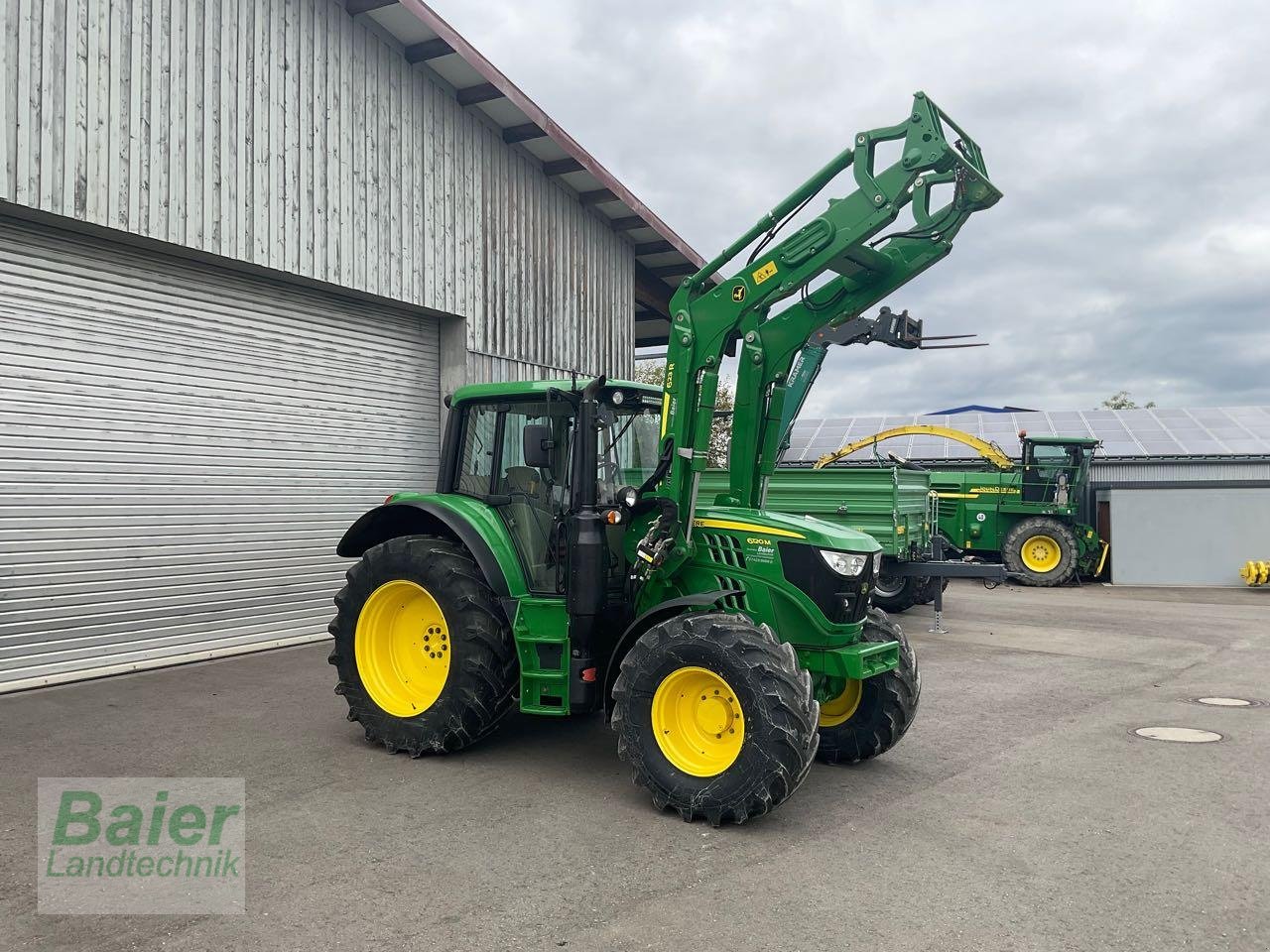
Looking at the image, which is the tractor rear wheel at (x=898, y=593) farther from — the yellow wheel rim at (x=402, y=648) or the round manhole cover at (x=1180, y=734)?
the yellow wheel rim at (x=402, y=648)

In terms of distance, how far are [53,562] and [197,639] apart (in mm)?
1639

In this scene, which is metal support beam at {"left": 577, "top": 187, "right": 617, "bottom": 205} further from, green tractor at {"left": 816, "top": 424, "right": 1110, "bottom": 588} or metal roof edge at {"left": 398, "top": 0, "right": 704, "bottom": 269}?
green tractor at {"left": 816, "top": 424, "right": 1110, "bottom": 588}

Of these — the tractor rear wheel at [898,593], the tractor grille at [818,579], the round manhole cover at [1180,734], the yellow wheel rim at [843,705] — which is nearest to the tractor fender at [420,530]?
the tractor grille at [818,579]

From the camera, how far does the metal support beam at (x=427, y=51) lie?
36.3 ft

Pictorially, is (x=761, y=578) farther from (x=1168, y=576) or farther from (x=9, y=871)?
(x=1168, y=576)

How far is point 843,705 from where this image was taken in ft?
19.8

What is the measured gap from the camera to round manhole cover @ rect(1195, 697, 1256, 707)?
808 cm

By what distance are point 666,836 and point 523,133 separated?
394 inches

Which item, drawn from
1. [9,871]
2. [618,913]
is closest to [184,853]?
[9,871]

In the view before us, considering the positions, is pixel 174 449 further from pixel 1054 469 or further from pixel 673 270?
pixel 1054 469

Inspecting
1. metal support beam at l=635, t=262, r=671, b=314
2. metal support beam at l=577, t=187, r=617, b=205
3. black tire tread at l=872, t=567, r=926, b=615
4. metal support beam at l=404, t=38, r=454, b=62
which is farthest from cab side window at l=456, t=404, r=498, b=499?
metal support beam at l=635, t=262, r=671, b=314

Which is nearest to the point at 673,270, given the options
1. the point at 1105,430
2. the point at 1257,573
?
the point at 1257,573

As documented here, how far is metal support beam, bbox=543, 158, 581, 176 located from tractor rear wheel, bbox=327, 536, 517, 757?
26.8 feet

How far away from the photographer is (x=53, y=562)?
8.13 meters
